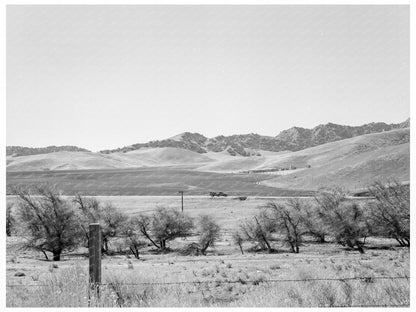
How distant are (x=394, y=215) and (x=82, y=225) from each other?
3294 centimetres

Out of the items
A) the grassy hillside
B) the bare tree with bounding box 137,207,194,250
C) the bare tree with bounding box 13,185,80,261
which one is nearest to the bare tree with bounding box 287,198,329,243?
the bare tree with bounding box 137,207,194,250

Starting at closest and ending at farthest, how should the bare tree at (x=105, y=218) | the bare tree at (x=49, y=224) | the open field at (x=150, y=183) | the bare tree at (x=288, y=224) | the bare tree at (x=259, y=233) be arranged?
the bare tree at (x=49, y=224)
the bare tree at (x=288, y=224)
the bare tree at (x=259, y=233)
the bare tree at (x=105, y=218)
the open field at (x=150, y=183)

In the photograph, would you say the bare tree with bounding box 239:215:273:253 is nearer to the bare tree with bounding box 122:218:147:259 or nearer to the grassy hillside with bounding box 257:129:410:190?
the bare tree with bounding box 122:218:147:259

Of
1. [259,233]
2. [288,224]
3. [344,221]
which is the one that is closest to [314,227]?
[288,224]

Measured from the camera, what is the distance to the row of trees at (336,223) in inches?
1980

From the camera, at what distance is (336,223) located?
171 ft

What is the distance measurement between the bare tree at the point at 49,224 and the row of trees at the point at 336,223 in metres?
18.3

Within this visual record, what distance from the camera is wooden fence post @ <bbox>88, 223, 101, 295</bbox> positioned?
7.69 metres

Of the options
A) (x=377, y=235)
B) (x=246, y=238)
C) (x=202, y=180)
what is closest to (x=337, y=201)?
(x=377, y=235)

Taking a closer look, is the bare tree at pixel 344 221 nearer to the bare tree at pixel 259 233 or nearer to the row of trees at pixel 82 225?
the bare tree at pixel 259 233

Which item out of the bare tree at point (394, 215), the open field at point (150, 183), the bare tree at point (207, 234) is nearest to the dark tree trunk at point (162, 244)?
the bare tree at point (207, 234)

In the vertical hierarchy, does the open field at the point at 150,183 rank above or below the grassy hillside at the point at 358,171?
below

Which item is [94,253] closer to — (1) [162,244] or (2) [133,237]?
(2) [133,237]
